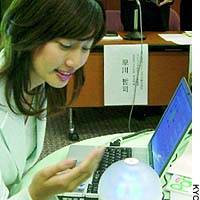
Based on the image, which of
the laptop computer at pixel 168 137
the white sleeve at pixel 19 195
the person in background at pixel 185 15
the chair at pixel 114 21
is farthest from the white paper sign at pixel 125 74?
the white sleeve at pixel 19 195

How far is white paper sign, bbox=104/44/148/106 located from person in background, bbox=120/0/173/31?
332 millimetres

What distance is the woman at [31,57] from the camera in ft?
3.61

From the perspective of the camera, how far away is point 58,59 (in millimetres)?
1169

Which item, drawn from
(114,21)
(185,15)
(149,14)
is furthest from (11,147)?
(185,15)

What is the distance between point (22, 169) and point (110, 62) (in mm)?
1682

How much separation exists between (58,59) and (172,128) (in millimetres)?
348

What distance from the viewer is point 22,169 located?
130 centimetres

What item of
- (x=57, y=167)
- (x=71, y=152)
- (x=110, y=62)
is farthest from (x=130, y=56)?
(x=57, y=167)

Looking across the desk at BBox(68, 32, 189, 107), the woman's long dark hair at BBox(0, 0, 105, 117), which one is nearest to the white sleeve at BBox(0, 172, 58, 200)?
the woman's long dark hair at BBox(0, 0, 105, 117)

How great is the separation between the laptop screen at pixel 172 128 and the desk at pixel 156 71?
1.63m

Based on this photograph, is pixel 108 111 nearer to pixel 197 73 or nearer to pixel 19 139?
pixel 19 139

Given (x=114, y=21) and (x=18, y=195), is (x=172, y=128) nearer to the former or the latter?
(x=18, y=195)

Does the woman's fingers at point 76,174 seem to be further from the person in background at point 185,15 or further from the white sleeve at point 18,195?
the person in background at point 185,15

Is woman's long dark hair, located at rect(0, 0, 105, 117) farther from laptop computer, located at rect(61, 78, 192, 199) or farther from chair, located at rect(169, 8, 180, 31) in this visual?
chair, located at rect(169, 8, 180, 31)
